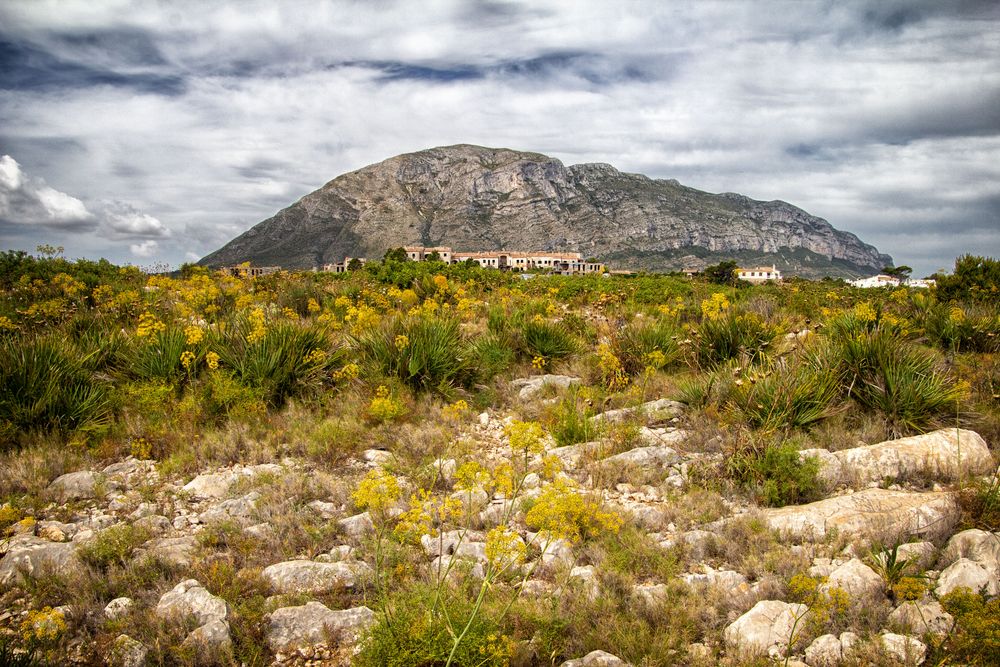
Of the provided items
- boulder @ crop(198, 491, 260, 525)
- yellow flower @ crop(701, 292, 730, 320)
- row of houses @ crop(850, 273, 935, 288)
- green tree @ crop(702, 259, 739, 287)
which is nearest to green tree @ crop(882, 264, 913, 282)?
row of houses @ crop(850, 273, 935, 288)

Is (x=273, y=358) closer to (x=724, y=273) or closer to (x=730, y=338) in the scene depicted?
(x=730, y=338)

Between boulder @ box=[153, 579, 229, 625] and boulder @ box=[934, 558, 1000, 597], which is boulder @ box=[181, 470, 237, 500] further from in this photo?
boulder @ box=[934, 558, 1000, 597]

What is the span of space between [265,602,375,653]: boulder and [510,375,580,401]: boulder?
183 inches

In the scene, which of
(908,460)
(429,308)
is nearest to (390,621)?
(908,460)

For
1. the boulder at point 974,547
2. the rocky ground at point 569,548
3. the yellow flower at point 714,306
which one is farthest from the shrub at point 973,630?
the yellow flower at point 714,306

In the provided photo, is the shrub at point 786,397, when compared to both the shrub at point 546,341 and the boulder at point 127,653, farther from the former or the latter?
the boulder at point 127,653

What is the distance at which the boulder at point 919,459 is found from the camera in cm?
507

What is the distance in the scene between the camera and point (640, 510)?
477 centimetres

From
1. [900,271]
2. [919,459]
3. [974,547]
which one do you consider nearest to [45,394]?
[974,547]

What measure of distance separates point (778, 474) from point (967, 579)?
5.47 feet

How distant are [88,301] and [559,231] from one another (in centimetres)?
19469

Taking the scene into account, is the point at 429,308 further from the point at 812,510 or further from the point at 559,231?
the point at 559,231

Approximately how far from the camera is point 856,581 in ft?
11.8

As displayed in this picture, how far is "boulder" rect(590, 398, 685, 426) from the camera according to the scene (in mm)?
6914
